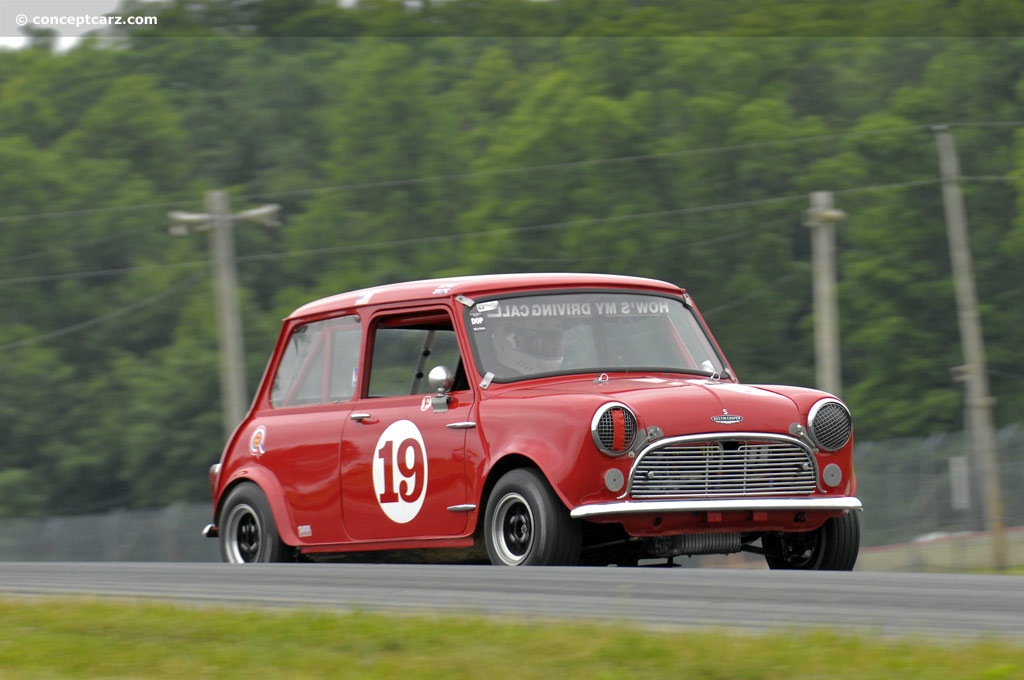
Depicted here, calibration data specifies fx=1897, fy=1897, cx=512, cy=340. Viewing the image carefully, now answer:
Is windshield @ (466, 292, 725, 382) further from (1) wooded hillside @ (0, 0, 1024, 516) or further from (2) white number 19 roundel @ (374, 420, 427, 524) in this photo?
(1) wooded hillside @ (0, 0, 1024, 516)

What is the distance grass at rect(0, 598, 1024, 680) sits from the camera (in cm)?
522

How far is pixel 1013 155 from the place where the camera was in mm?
59000

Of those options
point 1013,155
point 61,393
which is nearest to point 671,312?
point 1013,155

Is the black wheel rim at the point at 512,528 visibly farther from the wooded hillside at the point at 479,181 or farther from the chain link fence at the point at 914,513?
the wooded hillside at the point at 479,181

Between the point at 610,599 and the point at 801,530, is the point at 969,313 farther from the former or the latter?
the point at 610,599

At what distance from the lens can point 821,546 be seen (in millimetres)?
10203

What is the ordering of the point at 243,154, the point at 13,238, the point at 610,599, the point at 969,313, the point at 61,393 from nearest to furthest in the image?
1. the point at 610,599
2. the point at 969,313
3. the point at 61,393
4. the point at 13,238
5. the point at 243,154

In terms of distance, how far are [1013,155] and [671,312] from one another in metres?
50.3

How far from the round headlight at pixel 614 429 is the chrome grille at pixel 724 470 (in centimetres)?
11

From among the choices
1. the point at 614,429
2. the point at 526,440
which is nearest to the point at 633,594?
the point at 614,429

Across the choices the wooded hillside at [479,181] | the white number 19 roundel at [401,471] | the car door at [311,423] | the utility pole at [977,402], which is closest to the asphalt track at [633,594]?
the white number 19 roundel at [401,471]

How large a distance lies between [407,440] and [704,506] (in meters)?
1.97

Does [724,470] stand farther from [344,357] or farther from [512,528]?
[344,357]

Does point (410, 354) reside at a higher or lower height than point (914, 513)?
higher
